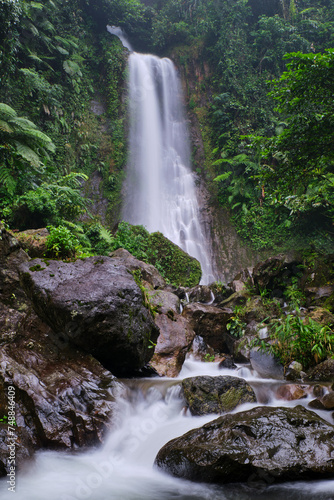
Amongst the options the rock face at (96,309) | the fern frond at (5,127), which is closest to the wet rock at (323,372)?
the rock face at (96,309)

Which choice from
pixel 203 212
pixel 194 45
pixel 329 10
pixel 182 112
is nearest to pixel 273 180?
pixel 203 212

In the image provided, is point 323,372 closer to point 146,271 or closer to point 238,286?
point 238,286

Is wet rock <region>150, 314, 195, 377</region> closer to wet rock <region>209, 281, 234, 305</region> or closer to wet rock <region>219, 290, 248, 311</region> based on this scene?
wet rock <region>219, 290, 248, 311</region>

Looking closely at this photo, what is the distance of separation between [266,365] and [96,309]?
3232 millimetres

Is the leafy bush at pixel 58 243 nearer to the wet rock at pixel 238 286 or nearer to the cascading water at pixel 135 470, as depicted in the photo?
the cascading water at pixel 135 470

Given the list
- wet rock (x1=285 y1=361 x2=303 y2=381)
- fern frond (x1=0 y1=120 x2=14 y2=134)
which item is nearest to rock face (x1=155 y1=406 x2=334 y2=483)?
wet rock (x1=285 y1=361 x2=303 y2=381)

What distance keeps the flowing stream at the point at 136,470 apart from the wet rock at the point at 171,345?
89 cm

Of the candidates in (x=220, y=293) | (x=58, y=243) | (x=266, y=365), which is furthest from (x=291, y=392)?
(x=220, y=293)

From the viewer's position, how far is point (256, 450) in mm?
2502

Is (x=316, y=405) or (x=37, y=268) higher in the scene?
(x=37, y=268)

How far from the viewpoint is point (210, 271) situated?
15.0m

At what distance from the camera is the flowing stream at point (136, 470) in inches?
95.0

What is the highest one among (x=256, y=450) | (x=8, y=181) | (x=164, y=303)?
(x=8, y=181)

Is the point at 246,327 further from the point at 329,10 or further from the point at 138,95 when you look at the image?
the point at 329,10
